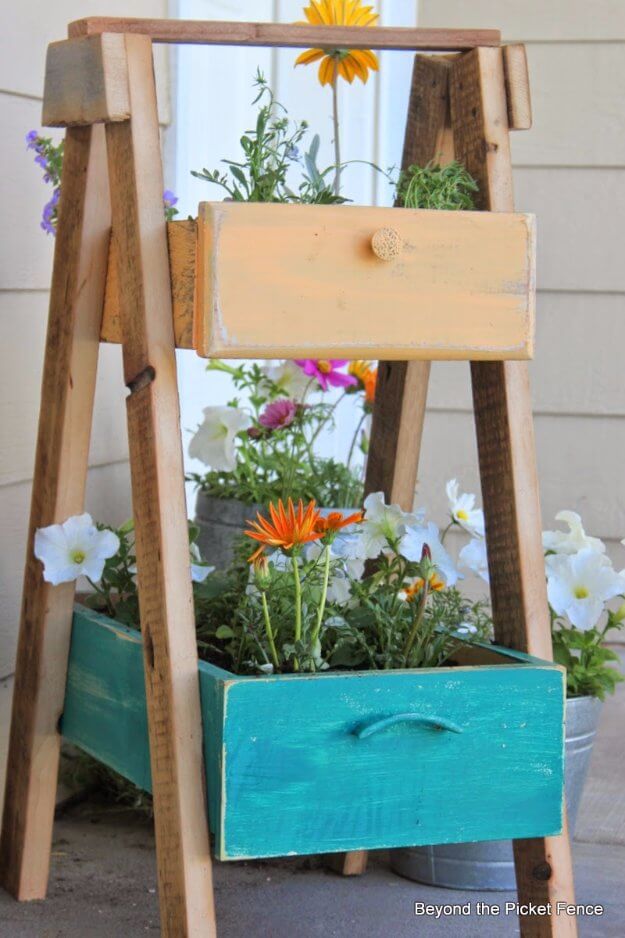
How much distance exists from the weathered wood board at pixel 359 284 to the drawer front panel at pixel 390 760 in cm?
34

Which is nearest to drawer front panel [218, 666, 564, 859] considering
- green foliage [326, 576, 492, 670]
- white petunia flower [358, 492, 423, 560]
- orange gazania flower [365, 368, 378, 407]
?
green foliage [326, 576, 492, 670]

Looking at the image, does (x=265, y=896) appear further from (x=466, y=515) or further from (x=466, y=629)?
(x=466, y=515)

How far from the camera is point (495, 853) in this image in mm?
1778

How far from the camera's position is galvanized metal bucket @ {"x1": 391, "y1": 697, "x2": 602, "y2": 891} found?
1.76 metres

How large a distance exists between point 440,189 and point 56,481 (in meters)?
0.59

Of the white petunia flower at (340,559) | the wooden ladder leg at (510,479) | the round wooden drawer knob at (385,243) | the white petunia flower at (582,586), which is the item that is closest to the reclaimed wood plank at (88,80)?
the round wooden drawer knob at (385,243)

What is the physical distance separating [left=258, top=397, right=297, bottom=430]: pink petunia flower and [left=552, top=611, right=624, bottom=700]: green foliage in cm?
57

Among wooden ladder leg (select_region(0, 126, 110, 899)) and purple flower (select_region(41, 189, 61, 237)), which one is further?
purple flower (select_region(41, 189, 61, 237))

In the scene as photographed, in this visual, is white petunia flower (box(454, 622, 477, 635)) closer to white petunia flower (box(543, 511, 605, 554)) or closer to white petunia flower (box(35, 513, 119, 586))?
white petunia flower (box(543, 511, 605, 554))

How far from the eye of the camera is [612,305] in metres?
2.62

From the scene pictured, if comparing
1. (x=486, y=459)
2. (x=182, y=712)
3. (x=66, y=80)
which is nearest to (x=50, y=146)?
(x=66, y=80)

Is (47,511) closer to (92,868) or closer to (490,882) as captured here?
(92,868)

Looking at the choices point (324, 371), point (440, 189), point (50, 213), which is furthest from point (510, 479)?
point (50, 213)

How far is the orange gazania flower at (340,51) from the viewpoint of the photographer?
1.70 metres
